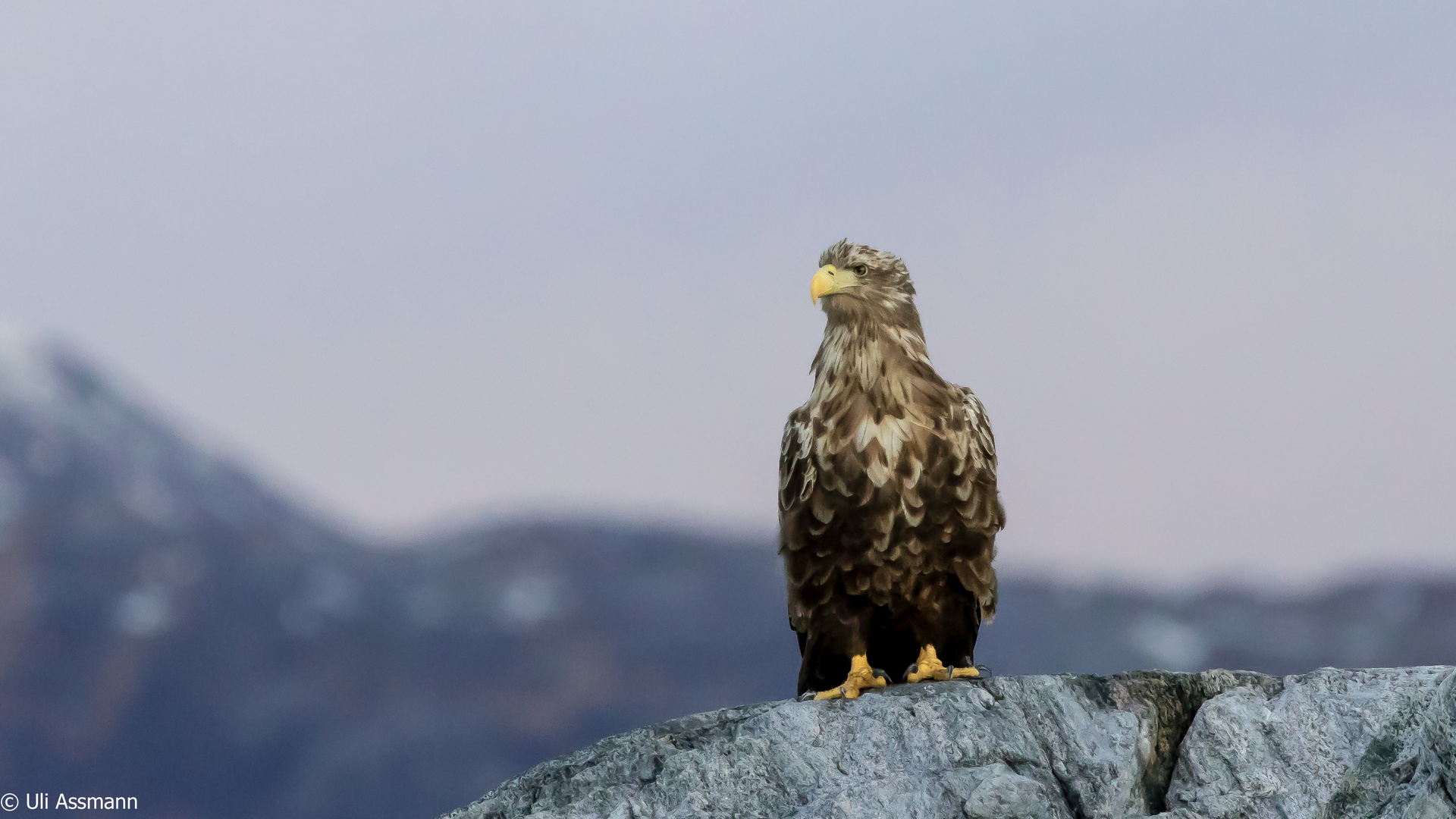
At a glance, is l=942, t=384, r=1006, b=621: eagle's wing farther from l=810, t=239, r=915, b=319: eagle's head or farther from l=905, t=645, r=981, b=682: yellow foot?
l=810, t=239, r=915, b=319: eagle's head

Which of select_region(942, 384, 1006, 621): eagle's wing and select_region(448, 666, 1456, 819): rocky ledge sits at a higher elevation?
select_region(942, 384, 1006, 621): eagle's wing

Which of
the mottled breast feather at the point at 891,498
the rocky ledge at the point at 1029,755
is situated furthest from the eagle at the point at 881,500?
the rocky ledge at the point at 1029,755

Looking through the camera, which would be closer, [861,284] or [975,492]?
[975,492]

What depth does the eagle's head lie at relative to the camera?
7.75m

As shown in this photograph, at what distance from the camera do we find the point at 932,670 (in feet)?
24.6

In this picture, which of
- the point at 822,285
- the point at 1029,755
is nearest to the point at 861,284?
the point at 822,285

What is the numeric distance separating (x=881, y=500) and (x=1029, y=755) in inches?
62.7

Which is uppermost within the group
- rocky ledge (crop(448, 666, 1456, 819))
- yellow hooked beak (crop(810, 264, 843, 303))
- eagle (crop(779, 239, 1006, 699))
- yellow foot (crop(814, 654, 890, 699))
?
yellow hooked beak (crop(810, 264, 843, 303))

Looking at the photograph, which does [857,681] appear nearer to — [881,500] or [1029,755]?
[881,500]

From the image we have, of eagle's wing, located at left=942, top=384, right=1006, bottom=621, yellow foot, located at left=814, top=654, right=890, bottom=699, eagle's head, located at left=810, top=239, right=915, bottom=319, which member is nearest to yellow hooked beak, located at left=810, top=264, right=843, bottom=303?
eagle's head, located at left=810, top=239, right=915, bottom=319

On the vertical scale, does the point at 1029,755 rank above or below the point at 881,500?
below

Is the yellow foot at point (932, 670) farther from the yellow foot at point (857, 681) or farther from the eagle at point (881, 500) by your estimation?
the yellow foot at point (857, 681)

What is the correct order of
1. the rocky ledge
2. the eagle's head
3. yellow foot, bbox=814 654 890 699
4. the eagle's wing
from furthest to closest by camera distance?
the eagle's head
the eagle's wing
yellow foot, bbox=814 654 890 699
the rocky ledge

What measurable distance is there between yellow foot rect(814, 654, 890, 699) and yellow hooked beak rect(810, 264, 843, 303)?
6.86ft
